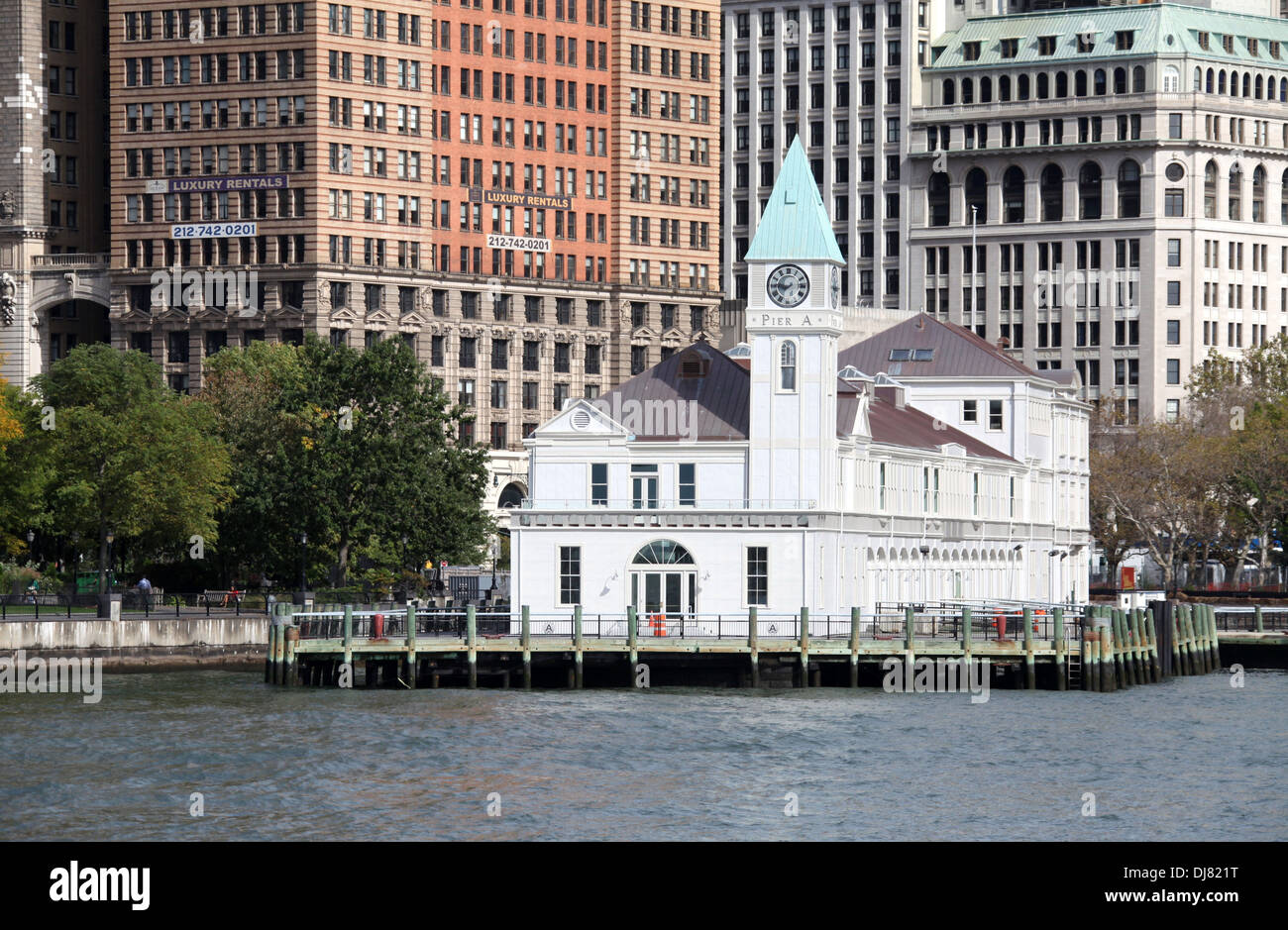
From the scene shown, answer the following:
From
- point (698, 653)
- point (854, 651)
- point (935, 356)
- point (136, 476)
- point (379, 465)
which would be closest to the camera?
point (854, 651)

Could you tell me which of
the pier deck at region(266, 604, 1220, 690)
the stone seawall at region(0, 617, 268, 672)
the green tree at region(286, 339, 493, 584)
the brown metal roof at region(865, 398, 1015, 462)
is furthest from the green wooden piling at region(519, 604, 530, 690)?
the green tree at region(286, 339, 493, 584)

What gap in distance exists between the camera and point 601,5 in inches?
7101

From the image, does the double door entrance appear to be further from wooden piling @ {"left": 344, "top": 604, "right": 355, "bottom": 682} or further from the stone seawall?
the stone seawall

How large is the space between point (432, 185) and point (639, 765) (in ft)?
362

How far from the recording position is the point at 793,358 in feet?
322

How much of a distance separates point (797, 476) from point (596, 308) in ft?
281

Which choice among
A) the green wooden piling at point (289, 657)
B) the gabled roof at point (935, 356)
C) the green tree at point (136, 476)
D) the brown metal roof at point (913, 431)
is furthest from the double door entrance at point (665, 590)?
the gabled roof at point (935, 356)

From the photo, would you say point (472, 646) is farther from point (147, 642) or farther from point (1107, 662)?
point (1107, 662)

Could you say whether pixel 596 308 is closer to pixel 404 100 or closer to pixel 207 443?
pixel 404 100

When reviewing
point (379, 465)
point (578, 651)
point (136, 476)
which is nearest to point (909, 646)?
point (578, 651)

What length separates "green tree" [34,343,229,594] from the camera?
114 m

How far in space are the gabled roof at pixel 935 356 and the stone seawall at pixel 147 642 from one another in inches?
1371

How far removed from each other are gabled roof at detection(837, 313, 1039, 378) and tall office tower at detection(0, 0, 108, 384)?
6692 cm
